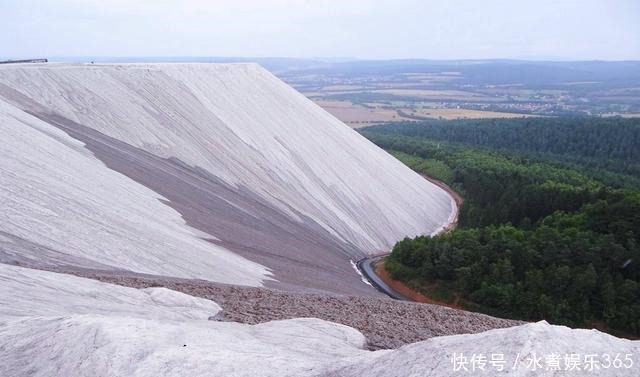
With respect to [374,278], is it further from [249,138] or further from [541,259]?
[249,138]

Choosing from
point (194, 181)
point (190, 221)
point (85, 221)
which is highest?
point (85, 221)

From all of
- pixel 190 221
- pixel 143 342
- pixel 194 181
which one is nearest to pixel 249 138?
pixel 194 181

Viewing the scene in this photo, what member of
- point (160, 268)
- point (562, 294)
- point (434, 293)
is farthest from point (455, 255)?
point (160, 268)

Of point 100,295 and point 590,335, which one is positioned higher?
point 590,335

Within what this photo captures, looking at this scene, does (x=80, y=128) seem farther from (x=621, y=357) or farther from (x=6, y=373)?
(x=621, y=357)

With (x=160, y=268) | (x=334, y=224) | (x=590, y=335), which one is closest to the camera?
(x=590, y=335)

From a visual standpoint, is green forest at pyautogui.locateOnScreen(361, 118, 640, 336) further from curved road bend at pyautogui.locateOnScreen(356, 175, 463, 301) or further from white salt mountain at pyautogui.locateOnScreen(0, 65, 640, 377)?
white salt mountain at pyautogui.locateOnScreen(0, 65, 640, 377)
